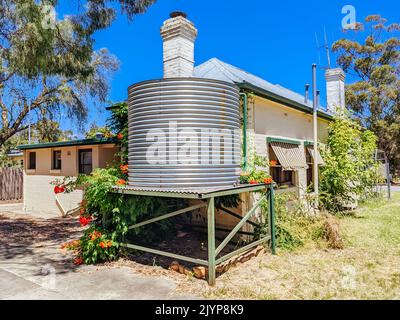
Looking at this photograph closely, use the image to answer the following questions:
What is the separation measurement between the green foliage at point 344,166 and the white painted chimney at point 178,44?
7.50m

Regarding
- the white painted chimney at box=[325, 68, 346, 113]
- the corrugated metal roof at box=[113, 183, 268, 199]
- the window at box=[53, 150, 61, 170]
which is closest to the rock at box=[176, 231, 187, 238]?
the corrugated metal roof at box=[113, 183, 268, 199]

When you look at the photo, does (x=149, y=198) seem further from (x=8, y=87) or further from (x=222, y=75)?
(x=8, y=87)

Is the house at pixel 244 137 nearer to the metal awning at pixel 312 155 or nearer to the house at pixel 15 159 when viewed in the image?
the metal awning at pixel 312 155

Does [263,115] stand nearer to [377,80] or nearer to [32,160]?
[32,160]

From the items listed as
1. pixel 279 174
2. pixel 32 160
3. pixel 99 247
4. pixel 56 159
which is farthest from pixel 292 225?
pixel 32 160

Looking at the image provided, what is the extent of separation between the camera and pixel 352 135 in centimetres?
1250

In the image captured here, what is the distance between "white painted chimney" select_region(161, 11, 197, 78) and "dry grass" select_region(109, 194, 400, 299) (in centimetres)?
473

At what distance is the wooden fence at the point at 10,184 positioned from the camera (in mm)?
18281

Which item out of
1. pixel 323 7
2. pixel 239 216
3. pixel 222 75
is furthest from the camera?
pixel 323 7

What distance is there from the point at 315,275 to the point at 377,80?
30.1 m

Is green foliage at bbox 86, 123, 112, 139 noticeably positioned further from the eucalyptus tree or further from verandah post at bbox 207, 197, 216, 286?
verandah post at bbox 207, 197, 216, 286

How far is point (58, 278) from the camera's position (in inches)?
215

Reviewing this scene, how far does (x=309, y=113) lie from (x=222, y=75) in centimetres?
466

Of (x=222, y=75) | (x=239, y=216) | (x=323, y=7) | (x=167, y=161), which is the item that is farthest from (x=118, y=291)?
(x=323, y=7)
